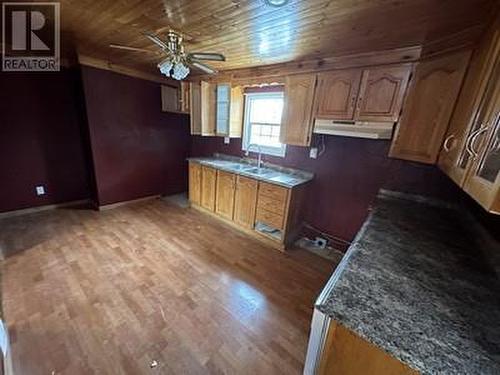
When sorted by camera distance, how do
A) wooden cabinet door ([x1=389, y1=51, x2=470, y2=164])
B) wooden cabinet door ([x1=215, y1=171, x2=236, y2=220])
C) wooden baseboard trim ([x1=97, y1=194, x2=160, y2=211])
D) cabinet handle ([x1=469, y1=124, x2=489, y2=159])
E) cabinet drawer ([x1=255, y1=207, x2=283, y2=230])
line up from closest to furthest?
cabinet handle ([x1=469, y1=124, x2=489, y2=159]) < wooden cabinet door ([x1=389, y1=51, x2=470, y2=164]) < cabinet drawer ([x1=255, y1=207, x2=283, y2=230]) < wooden cabinet door ([x1=215, y1=171, x2=236, y2=220]) < wooden baseboard trim ([x1=97, y1=194, x2=160, y2=211])

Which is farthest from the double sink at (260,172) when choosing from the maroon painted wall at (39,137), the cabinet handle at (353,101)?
the maroon painted wall at (39,137)

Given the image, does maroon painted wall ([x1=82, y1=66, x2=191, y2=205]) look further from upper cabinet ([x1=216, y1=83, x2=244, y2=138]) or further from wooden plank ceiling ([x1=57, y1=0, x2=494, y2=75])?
upper cabinet ([x1=216, y1=83, x2=244, y2=138])

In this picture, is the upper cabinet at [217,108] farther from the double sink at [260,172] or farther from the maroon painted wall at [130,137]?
the maroon painted wall at [130,137]

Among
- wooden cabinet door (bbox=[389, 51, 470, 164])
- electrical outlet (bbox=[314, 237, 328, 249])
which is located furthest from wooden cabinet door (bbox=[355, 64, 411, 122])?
electrical outlet (bbox=[314, 237, 328, 249])

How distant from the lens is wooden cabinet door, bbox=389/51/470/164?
1547mm

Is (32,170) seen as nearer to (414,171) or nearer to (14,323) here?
(14,323)

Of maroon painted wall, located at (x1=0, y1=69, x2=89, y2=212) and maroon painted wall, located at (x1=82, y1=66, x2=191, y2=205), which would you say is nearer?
maroon painted wall, located at (x1=0, y1=69, x2=89, y2=212)

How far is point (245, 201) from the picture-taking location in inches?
123

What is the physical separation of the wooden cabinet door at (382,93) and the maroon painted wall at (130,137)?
3404 mm

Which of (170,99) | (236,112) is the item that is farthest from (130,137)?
(236,112)

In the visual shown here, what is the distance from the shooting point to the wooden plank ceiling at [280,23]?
1.38m

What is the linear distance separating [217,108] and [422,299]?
3.41 m

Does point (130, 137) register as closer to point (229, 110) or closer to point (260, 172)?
point (229, 110)

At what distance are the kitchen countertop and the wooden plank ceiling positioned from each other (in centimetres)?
142
